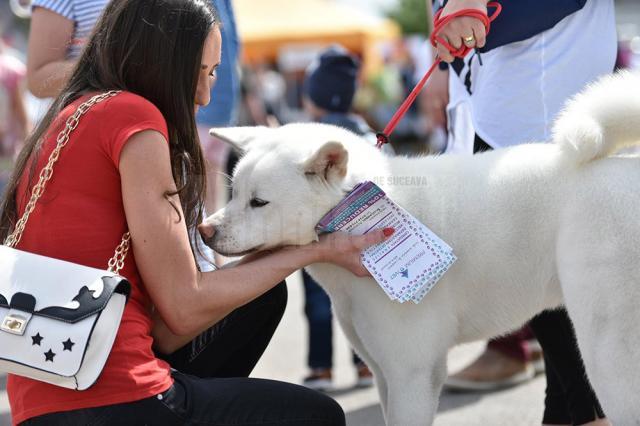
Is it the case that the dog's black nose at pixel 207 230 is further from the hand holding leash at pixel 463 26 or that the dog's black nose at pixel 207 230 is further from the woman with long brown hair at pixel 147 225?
the hand holding leash at pixel 463 26

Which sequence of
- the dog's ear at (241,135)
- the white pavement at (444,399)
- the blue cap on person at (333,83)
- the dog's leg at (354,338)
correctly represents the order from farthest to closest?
the blue cap on person at (333,83) → the white pavement at (444,399) → the dog's ear at (241,135) → the dog's leg at (354,338)

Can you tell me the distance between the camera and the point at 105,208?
7.09 ft

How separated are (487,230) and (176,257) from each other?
3.11 feet

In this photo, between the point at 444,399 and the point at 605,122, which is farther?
the point at 444,399

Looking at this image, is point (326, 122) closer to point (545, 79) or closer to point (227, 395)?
point (545, 79)

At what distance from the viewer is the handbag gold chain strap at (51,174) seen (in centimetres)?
216

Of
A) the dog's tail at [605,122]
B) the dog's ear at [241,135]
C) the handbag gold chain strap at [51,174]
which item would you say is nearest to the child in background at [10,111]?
the dog's ear at [241,135]

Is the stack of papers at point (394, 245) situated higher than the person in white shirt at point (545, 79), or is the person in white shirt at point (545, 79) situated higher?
the person in white shirt at point (545, 79)

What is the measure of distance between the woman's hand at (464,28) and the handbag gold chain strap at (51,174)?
1089 mm

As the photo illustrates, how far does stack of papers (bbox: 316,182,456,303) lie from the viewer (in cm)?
240

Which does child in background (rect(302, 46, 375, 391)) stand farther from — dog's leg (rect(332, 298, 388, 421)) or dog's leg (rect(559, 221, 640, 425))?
dog's leg (rect(559, 221, 640, 425))

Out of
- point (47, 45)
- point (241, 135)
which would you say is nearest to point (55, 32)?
point (47, 45)

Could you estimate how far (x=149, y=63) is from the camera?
2.29 m

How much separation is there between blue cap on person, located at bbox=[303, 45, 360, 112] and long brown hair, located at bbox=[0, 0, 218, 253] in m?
2.32
